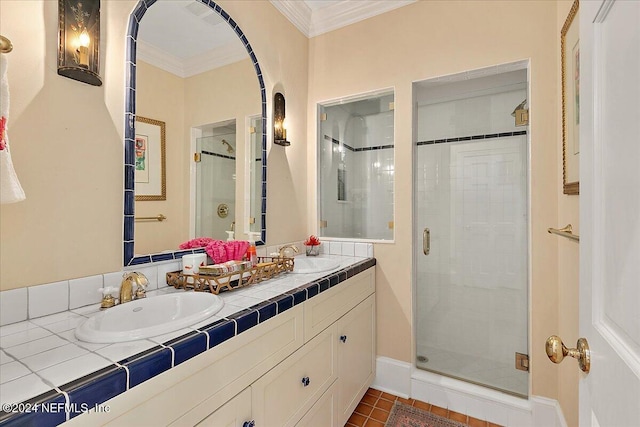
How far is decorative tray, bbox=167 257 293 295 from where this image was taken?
4.09ft

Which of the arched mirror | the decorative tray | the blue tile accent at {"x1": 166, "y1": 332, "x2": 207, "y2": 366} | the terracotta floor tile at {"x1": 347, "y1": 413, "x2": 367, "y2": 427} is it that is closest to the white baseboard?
the terracotta floor tile at {"x1": 347, "y1": 413, "x2": 367, "y2": 427}

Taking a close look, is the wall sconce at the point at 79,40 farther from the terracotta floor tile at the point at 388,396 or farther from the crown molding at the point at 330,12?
the terracotta floor tile at the point at 388,396

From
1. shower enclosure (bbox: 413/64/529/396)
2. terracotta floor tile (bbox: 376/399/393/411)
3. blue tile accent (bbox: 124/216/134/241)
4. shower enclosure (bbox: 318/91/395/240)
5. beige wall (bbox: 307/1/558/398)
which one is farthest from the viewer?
shower enclosure (bbox: 318/91/395/240)

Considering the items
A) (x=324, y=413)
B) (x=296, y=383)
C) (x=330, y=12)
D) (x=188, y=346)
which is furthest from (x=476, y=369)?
(x=330, y=12)

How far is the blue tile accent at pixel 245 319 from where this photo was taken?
0.96 meters

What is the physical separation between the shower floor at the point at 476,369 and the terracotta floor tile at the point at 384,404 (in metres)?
0.35

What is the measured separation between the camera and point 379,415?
1.86 metres

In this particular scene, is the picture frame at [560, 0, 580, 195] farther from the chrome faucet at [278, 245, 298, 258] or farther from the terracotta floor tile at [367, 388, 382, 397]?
the terracotta floor tile at [367, 388, 382, 397]

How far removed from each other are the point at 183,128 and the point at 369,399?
6.46 ft

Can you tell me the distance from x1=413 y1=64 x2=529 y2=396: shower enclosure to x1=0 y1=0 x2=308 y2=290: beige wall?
1736 millimetres

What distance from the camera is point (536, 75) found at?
5.63 feet

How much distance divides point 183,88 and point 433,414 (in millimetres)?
2298

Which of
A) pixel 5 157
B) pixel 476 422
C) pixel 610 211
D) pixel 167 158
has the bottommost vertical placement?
pixel 476 422

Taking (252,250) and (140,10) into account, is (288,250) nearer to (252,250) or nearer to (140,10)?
(252,250)
